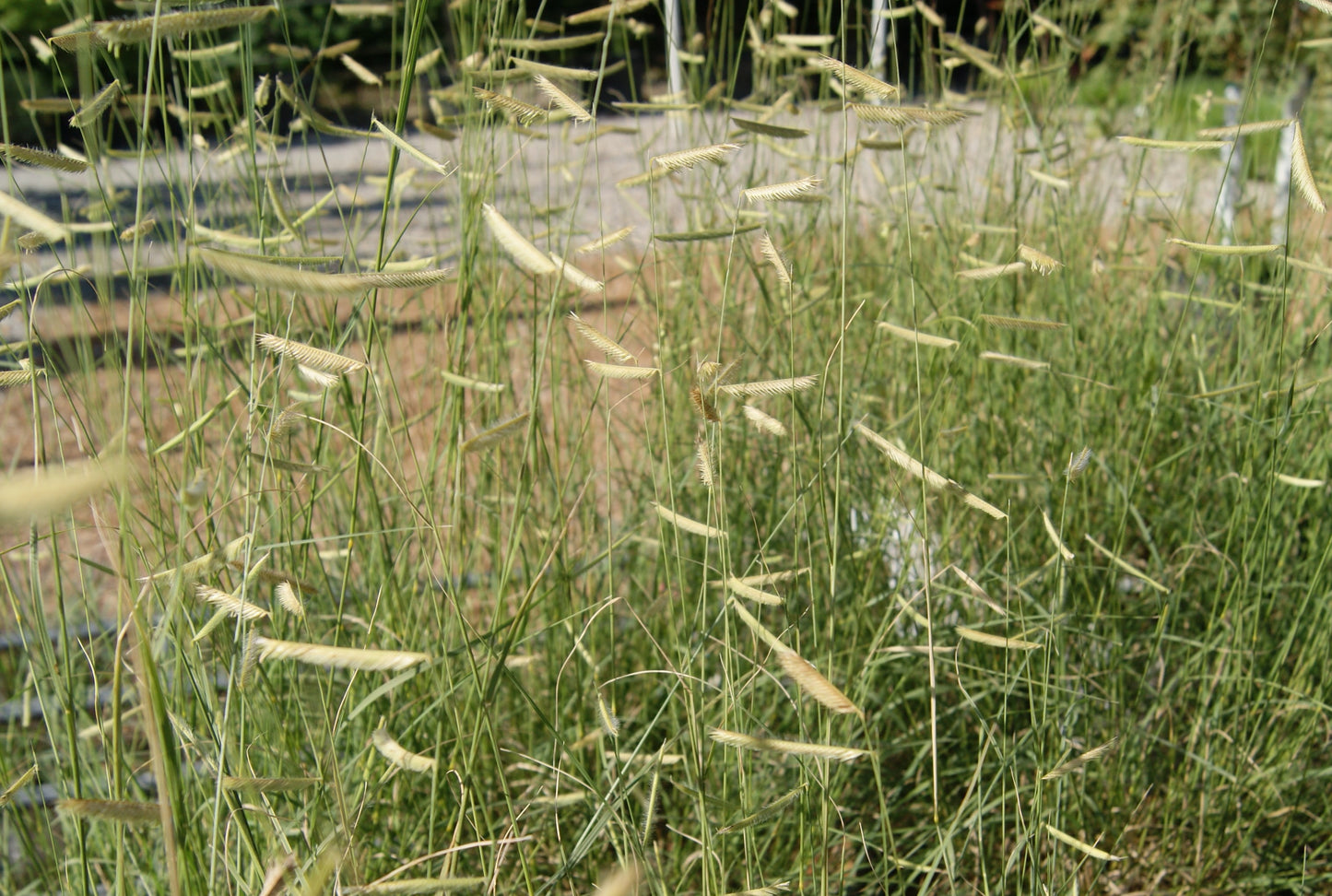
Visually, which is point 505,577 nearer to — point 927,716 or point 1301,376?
point 927,716

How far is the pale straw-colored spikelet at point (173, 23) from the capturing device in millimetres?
603

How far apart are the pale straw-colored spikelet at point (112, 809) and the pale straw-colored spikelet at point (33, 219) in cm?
28

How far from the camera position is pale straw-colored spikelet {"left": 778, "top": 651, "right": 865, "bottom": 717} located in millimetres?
551

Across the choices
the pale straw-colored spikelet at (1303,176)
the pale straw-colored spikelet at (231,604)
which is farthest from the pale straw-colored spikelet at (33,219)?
the pale straw-colored spikelet at (1303,176)

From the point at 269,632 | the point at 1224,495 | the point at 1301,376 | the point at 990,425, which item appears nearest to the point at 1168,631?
the point at 1224,495

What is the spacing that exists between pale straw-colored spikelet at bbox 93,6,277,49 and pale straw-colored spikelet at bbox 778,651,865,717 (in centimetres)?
47

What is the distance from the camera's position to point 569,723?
1.30 meters

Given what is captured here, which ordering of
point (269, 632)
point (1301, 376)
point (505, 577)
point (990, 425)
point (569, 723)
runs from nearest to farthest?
point (505, 577), point (269, 632), point (569, 723), point (990, 425), point (1301, 376)

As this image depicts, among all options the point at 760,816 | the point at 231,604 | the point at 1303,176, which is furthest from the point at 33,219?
the point at 1303,176

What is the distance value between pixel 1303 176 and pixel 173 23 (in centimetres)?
80

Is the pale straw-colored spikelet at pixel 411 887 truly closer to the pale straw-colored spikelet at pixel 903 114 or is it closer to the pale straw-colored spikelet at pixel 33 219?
the pale straw-colored spikelet at pixel 33 219

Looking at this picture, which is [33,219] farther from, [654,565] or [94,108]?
[654,565]

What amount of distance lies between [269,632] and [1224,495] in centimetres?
123

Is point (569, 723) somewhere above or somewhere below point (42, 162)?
below
